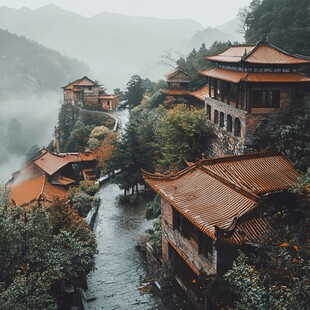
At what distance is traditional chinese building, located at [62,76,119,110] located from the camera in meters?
65.9

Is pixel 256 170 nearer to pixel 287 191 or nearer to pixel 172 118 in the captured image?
pixel 287 191

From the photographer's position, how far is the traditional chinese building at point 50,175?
32938mm

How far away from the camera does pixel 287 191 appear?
13.1m

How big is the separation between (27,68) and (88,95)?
259 ft

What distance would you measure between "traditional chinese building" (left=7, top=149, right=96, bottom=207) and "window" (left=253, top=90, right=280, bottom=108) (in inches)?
695

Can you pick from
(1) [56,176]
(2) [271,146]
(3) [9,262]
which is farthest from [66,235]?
(1) [56,176]

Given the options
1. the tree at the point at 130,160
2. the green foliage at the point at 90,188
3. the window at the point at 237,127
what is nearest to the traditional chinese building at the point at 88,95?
the green foliage at the point at 90,188

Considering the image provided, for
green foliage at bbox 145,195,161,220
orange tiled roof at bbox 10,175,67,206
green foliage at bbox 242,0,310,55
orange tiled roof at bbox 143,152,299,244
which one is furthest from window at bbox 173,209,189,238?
Answer: green foliage at bbox 242,0,310,55

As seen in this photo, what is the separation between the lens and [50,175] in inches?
1378

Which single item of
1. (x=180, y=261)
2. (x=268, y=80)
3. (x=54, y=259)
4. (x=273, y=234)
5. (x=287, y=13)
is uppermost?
(x=287, y=13)

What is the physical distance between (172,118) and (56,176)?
51.0 feet

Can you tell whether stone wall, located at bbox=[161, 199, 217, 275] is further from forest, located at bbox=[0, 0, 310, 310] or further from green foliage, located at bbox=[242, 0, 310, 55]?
green foliage, located at bbox=[242, 0, 310, 55]

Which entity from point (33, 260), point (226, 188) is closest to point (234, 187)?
point (226, 188)

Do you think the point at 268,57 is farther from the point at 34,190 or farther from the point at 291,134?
the point at 34,190
